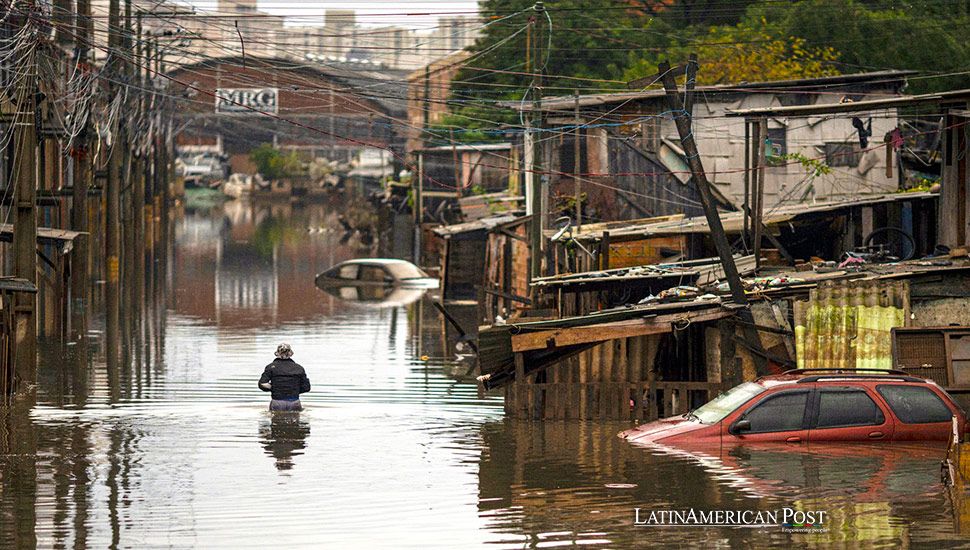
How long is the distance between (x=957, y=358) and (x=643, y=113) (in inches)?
702

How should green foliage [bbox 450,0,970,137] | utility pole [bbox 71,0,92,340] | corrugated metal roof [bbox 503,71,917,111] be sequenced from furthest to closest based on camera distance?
1. green foliage [bbox 450,0,970,137]
2. utility pole [bbox 71,0,92,340]
3. corrugated metal roof [bbox 503,71,917,111]

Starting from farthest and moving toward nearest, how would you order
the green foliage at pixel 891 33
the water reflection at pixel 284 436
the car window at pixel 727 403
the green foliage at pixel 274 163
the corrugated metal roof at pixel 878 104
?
the green foliage at pixel 274 163 < the green foliage at pixel 891 33 < the corrugated metal roof at pixel 878 104 < the water reflection at pixel 284 436 < the car window at pixel 727 403

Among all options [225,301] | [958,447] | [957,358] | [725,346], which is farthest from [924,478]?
[225,301]

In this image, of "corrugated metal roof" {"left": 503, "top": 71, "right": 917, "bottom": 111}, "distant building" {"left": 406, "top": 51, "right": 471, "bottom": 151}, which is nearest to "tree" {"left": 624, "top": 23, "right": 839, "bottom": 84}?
"distant building" {"left": 406, "top": 51, "right": 471, "bottom": 151}

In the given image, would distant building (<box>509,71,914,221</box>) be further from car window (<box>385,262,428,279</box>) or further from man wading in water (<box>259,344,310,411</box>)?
man wading in water (<box>259,344,310,411</box>)

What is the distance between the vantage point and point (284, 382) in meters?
18.6

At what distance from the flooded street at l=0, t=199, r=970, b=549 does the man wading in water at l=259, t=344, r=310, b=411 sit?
1.00 ft

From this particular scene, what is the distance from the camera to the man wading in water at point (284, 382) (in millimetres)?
18484

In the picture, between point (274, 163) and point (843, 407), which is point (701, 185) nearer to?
point (843, 407)

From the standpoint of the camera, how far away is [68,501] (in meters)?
13.3

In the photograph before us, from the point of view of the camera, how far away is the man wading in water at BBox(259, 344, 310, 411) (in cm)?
1848

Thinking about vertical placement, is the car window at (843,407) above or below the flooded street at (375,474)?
above

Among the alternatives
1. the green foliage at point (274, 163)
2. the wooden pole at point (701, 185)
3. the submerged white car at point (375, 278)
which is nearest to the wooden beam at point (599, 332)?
the wooden pole at point (701, 185)

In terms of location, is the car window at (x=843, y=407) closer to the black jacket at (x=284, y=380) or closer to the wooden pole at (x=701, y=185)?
the wooden pole at (x=701, y=185)
